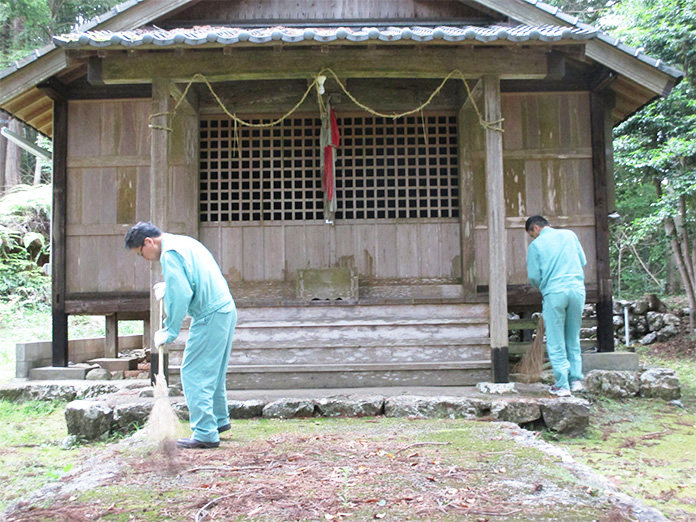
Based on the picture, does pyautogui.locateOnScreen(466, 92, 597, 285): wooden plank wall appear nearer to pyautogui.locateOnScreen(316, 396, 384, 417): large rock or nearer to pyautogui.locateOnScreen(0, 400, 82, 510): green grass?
pyautogui.locateOnScreen(316, 396, 384, 417): large rock

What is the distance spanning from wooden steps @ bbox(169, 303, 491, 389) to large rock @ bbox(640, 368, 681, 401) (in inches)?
90.3

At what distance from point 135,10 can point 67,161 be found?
2268mm

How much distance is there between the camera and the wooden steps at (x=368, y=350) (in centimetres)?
679

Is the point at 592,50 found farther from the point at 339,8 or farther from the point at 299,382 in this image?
the point at 299,382

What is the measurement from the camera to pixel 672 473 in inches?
192

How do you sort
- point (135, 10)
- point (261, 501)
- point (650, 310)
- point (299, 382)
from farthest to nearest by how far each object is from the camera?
point (650, 310) → point (135, 10) → point (299, 382) → point (261, 501)

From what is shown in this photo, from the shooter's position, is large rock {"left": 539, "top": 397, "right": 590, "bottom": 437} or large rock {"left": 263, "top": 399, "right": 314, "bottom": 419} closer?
large rock {"left": 539, "top": 397, "right": 590, "bottom": 437}

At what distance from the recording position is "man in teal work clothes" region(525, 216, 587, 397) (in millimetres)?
6363

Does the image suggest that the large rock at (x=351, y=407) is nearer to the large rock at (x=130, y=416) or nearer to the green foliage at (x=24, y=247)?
the large rock at (x=130, y=416)

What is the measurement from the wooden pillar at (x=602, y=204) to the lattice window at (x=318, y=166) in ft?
6.26

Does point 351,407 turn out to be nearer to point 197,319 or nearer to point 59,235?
point 197,319

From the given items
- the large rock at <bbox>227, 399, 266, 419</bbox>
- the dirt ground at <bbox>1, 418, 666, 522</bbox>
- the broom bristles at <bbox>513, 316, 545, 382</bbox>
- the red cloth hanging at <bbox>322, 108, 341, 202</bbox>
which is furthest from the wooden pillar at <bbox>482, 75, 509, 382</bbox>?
the large rock at <bbox>227, 399, 266, 419</bbox>

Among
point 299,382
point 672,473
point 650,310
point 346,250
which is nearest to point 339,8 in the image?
point 346,250

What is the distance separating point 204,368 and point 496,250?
11.8 ft
